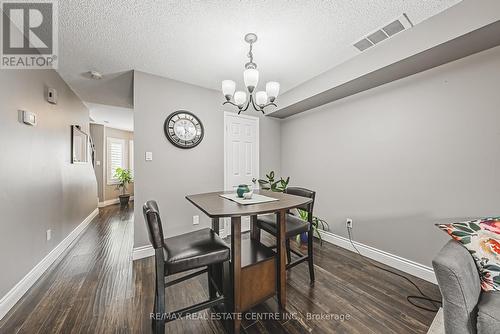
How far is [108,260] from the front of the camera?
2.43 m

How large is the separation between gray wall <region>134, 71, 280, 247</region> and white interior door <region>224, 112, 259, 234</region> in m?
0.17

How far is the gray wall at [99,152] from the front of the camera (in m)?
5.41

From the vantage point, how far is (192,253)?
1.29 meters

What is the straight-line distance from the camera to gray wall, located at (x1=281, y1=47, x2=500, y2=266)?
169 centimetres

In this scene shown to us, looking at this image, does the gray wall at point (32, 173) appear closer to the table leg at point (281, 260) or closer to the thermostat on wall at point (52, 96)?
the thermostat on wall at point (52, 96)

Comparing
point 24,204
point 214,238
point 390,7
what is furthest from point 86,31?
point 390,7

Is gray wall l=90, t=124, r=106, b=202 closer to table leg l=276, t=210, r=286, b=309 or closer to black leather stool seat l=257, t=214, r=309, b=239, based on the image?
black leather stool seat l=257, t=214, r=309, b=239

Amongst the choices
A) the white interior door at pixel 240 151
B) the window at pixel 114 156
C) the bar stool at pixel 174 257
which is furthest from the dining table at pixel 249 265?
the window at pixel 114 156

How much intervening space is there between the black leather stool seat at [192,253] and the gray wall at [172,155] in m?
1.36

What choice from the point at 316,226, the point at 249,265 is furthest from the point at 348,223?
the point at 249,265

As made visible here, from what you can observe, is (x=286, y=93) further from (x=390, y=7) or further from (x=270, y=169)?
(x=390, y=7)

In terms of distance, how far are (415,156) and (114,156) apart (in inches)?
288

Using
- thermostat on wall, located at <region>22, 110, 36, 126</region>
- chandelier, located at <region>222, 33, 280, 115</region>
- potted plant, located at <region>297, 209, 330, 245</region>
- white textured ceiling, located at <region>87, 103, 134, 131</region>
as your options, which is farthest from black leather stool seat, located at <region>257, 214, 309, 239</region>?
white textured ceiling, located at <region>87, 103, 134, 131</region>

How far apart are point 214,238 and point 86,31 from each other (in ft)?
7.50
